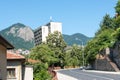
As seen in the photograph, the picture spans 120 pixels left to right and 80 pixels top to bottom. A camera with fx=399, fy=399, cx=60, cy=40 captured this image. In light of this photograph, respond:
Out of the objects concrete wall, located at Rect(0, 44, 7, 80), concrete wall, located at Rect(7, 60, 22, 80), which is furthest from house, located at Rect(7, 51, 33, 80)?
concrete wall, located at Rect(0, 44, 7, 80)

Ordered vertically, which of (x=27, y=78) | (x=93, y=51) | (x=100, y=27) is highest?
(x=100, y=27)

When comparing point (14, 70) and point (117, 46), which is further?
point (117, 46)

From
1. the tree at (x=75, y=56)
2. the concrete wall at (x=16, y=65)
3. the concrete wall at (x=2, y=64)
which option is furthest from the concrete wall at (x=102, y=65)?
the concrete wall at (x=2, y=64)

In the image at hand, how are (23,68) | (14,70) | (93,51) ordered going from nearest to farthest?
(14,70) → (23,68) → (93,51)

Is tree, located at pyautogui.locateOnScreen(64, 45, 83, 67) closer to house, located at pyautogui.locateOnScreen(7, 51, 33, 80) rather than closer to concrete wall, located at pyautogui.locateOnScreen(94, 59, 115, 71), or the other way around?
concrete wall, located at pyautogui.locateOnScreen(94, 59, 115, 71)

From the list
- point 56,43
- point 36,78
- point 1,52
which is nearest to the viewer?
point 1,52

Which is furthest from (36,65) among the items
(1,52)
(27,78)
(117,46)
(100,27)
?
(100,27)

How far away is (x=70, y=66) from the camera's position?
454ft

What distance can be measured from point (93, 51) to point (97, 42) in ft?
8.59

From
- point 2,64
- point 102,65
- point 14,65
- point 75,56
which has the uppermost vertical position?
point 75,56

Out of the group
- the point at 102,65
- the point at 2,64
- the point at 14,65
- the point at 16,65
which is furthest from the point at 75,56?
the point at 2,64

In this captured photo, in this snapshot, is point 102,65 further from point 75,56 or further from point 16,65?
point 16,65

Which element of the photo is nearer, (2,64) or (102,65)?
(2,64)

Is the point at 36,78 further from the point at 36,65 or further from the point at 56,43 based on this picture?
the point at 56,43
